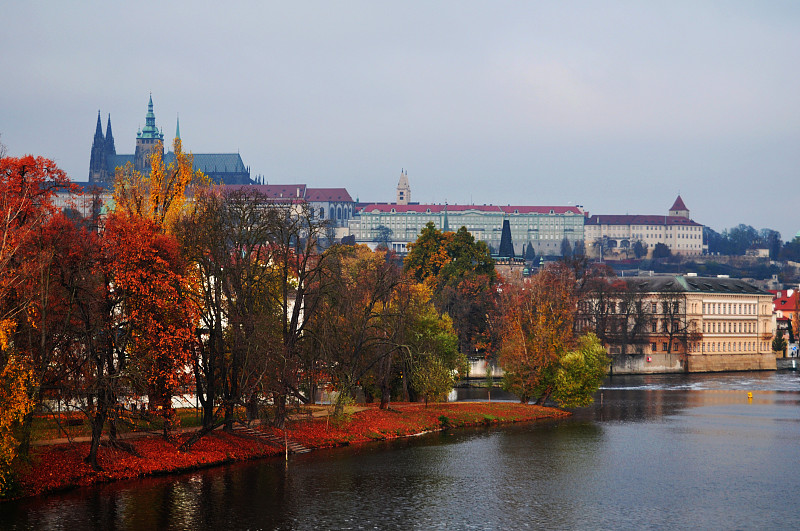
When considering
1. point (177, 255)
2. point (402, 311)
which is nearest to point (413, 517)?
point (177, 255)

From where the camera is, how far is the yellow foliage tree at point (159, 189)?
155 feet

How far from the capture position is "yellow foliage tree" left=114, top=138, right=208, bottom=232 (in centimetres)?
4709

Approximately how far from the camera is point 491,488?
40.5 m

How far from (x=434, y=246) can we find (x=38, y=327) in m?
78.0

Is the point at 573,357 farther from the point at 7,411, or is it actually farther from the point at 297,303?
the point at 7,411

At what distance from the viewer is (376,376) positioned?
204 ft

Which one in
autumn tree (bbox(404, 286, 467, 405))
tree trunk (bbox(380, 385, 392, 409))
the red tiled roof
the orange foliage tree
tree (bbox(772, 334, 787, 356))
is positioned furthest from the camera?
the red tiled roof

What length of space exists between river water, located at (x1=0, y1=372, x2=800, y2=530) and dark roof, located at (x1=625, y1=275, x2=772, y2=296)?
6215 cm

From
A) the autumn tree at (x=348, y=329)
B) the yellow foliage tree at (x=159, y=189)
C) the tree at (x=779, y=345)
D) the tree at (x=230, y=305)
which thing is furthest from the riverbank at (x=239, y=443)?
the tree at (x=779, y=345)

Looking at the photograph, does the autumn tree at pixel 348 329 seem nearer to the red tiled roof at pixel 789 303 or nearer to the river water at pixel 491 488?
the river water at pixel 491 488

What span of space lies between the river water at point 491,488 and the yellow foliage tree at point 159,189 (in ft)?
41.8

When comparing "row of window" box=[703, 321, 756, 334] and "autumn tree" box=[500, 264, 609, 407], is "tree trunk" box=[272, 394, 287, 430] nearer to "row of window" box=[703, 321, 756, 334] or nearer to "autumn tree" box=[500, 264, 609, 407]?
"autumn tree" box=[500, 264, 609, 407]

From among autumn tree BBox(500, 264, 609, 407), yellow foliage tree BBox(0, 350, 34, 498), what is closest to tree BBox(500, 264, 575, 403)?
autumn tree BBox(500, 264, 609, 407)

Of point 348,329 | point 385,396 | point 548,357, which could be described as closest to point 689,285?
point 548,357
